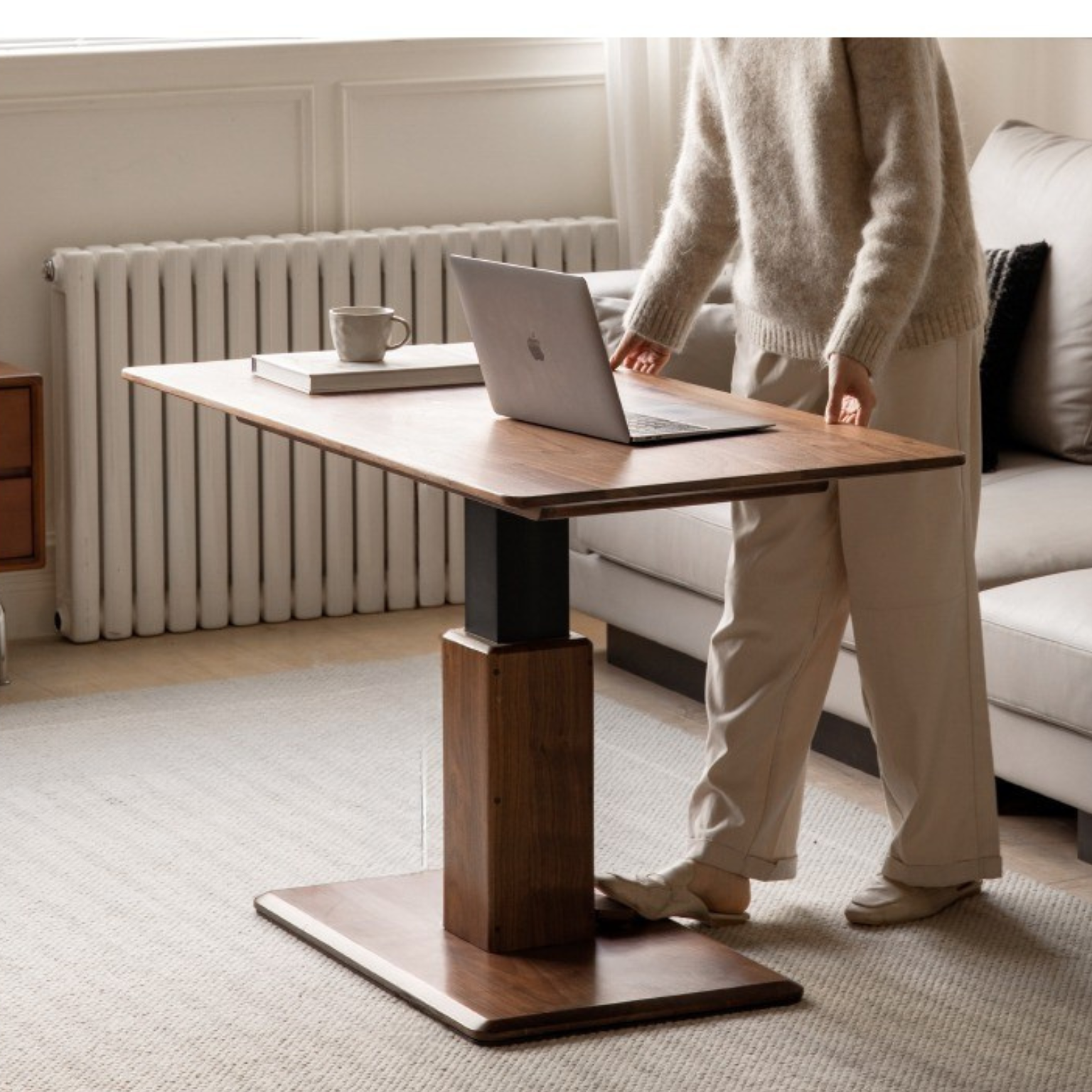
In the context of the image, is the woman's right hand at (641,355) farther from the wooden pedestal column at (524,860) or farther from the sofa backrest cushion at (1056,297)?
the sofa backrest cushion at (1056,297)

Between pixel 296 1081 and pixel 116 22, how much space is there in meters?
1.73

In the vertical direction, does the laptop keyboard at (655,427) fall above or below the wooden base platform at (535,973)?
above

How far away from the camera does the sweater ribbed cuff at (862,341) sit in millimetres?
1862

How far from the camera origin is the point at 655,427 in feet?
5.92

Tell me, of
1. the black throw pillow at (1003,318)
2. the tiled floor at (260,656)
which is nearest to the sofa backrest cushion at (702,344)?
the black throw pillow at (1003,318)

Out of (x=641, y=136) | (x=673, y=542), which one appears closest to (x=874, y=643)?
(x=673, y=542)

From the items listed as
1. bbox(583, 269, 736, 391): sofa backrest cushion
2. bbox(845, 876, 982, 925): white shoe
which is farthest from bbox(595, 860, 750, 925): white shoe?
bbox(583, 269, 736, 391): sofa backrest cushion

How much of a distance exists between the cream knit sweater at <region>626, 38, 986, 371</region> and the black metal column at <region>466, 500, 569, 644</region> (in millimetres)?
333

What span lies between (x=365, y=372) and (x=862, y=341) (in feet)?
1.86

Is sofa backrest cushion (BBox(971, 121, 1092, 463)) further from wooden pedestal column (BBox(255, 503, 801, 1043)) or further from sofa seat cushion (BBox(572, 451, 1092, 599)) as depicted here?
wooden pedestal column (BBox(255, 503, 801, 1043))

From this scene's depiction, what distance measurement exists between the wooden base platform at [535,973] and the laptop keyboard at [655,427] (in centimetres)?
61

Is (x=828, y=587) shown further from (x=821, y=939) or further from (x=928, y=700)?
(x=821, y=939)

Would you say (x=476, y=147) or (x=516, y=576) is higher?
(x=476, y=147)

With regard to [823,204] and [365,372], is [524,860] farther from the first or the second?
[823,204]
